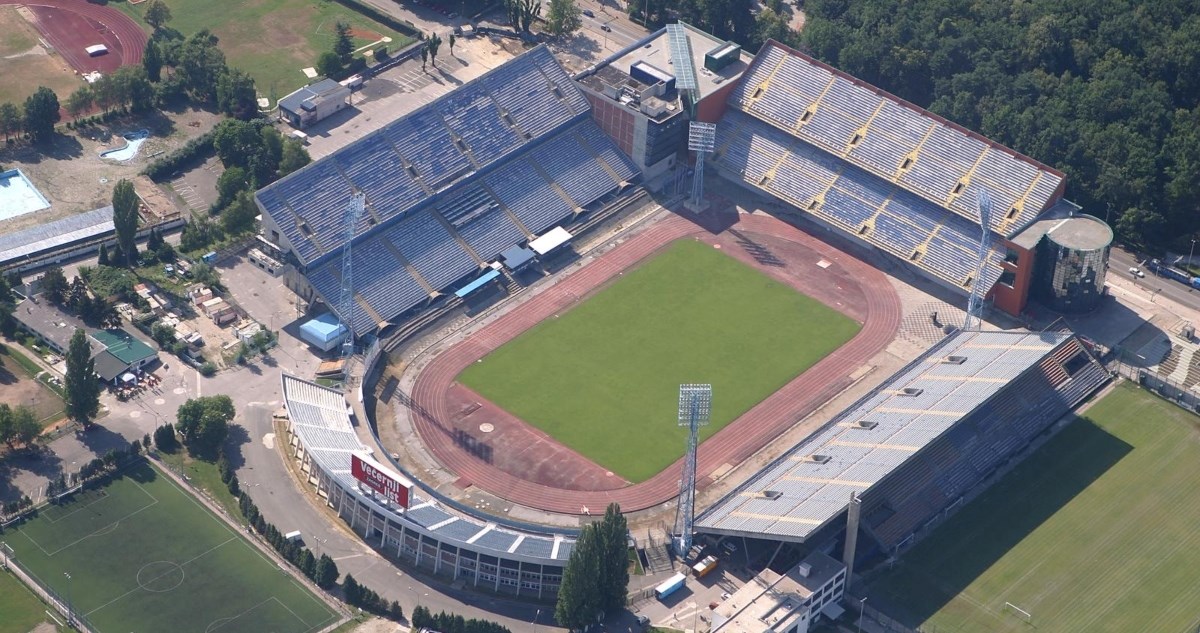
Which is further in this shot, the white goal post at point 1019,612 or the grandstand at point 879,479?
the grandstand at point 879,479

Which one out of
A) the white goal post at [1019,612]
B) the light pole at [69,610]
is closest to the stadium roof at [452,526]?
the light pole at [69,610]

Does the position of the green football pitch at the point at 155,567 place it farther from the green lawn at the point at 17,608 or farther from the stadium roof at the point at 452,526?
the stadium roof at the point at 452,526

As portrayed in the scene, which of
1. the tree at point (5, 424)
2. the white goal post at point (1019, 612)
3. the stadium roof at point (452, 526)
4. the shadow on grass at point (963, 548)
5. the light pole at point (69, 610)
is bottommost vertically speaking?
the light pole at point (69, 610)

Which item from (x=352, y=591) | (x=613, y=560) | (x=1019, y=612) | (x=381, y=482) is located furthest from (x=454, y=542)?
(x=1019, y=612)

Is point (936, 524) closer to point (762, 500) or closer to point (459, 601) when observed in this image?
point (762, 500)

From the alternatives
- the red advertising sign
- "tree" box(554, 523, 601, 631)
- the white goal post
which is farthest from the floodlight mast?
the white goal post

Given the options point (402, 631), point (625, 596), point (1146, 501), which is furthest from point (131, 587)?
point (1146, 501)
